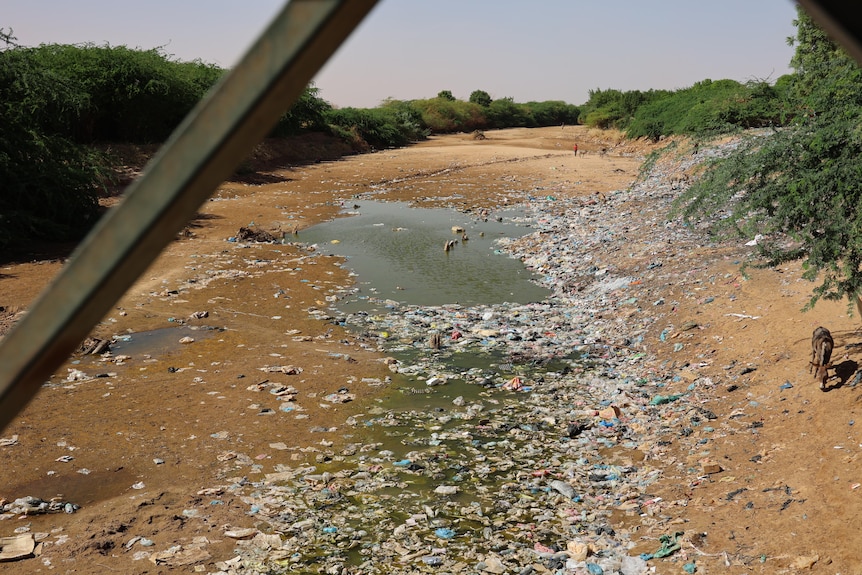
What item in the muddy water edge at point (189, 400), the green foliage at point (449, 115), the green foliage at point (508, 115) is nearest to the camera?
the muddy water edge at point (189, 400)

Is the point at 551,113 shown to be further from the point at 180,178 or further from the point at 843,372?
the point at 180,178

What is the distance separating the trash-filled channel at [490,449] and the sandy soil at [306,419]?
229mm

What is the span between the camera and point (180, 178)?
0.67 metres

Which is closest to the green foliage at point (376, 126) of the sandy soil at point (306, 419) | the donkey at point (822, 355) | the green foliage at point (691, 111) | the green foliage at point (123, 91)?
the green foliage at point (123, 91)

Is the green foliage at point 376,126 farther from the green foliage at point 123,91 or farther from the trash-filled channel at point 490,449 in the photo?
the trash-filled channel at point 490,449

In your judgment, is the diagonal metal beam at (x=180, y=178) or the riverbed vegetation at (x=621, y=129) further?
the riverbed vegetation at (x=621, y=129)

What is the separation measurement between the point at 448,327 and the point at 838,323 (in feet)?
14.0

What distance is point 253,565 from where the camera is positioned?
4.14m

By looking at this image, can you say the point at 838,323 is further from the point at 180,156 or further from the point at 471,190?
the point at 471,190

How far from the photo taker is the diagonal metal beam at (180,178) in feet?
2.09

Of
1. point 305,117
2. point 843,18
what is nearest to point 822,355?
point 843,18

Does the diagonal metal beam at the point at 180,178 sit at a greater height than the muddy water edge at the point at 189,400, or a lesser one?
greater

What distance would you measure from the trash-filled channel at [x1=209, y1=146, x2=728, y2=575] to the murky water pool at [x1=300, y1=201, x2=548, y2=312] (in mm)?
199

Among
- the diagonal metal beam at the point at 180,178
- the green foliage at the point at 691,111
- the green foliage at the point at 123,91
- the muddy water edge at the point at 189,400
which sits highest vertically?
the green foliage at the point at 691,111
